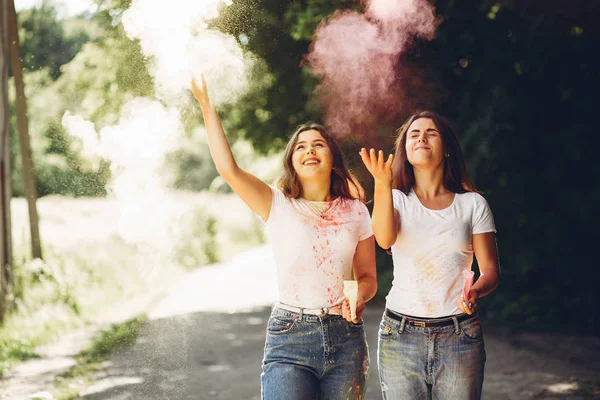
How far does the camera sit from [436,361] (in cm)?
249

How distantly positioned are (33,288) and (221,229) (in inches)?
362

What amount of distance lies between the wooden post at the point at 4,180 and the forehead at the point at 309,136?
13.6 feet

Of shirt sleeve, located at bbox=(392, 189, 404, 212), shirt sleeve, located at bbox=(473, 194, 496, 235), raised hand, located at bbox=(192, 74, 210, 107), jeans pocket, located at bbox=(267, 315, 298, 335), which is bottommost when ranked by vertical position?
jeans pocket, located at bbox=(267, 315, 298, 335)

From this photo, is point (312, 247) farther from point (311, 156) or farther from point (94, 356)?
point (94, 356)

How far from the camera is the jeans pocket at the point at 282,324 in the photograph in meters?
2.50

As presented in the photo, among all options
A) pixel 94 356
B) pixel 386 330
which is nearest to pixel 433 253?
pixel 386 330

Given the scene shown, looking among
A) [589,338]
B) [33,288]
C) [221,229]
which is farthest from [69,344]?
[221,229]

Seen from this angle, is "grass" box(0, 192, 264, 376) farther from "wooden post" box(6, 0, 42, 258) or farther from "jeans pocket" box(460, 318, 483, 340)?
"jeans pocket" box(460, 318, 483, 340)

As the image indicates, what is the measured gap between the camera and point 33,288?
21.9 ft

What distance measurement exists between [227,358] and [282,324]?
3840mm

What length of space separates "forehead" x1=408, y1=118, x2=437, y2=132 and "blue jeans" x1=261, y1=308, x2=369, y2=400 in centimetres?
78

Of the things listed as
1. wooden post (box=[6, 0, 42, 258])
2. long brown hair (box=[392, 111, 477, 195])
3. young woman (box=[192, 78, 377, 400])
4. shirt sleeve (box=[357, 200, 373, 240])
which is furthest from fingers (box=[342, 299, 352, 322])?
wooden post (box=[6, 0, 42, 258])

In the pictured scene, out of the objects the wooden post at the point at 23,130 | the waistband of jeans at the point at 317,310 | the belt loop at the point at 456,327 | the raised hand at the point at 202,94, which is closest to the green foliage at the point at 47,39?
the wooden post at the point at 23,130

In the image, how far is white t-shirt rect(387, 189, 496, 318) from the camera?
2539 millimetres
